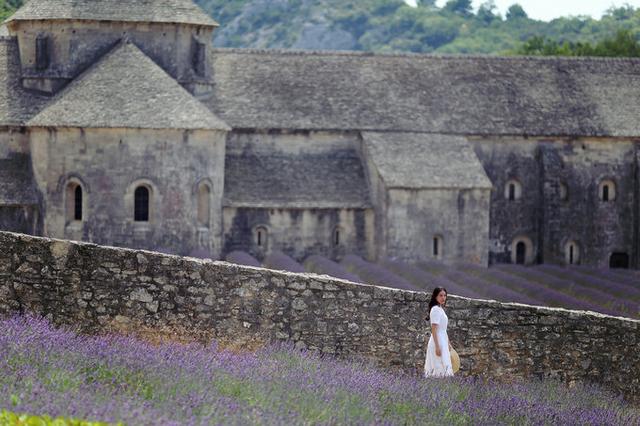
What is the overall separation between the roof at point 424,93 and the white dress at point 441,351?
1375 inches

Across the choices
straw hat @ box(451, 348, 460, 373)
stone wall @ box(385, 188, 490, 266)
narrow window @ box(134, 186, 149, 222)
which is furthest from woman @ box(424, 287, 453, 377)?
stone wall @ box(385, 188, 490, 266)

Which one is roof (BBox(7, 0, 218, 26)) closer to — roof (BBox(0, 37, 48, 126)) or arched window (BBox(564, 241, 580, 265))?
roof (BBox(0, 37, 48, 126))

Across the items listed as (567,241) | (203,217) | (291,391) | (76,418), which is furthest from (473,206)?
(76,418)

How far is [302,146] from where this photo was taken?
55.7m

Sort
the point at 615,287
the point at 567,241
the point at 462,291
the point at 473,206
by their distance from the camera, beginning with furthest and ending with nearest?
the point at 567,241
the point at 473,206
the point at 615,287
the point at 462,291

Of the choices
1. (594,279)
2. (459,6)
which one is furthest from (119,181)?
(459,6)

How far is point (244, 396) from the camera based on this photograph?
1584cm

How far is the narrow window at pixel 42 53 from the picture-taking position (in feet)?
174

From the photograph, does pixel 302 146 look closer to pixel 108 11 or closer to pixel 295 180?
pixel 295 180

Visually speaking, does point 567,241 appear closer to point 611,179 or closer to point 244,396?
point 611,179

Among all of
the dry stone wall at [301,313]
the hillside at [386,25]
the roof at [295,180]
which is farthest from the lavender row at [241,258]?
the hillside at [386,25]

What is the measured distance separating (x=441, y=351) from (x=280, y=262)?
3036 cm

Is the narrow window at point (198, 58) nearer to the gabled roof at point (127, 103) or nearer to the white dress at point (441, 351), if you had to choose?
the gabled roof at point (127, 103)

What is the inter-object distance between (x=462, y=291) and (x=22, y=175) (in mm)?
17579
